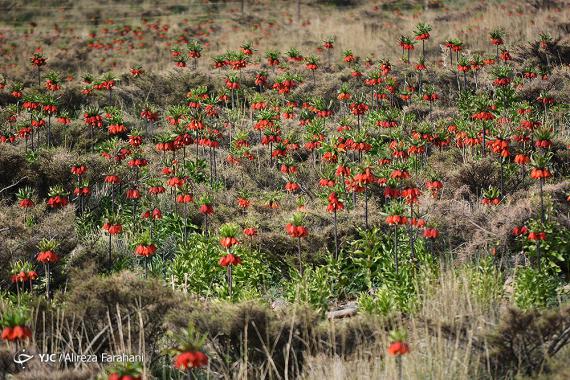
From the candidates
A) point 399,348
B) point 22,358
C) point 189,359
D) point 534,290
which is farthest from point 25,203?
point 534,290

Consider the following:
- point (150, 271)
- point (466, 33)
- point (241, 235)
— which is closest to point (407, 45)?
point (466, 33)

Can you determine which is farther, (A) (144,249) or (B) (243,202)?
(B) (243,202)

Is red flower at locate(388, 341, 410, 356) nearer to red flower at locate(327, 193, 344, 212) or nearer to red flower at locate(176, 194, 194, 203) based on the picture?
red flower at locate(327, 193, 344, 212)

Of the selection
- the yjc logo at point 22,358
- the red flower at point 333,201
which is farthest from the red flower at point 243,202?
the yjc logo at point 22,358

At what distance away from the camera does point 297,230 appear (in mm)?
6504

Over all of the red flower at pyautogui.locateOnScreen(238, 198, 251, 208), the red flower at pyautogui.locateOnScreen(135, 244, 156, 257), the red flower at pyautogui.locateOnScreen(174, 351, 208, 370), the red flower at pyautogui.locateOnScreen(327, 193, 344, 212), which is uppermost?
the red flower at pyautogui.locateOnScreen(174, 351, 208, 370)

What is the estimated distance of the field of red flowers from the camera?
4.87m

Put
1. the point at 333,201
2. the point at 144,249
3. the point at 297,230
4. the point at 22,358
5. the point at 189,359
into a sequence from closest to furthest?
the point at 189,359 < the point at 22,358 < the point at 297,230 < the point at 144,249 < the point at 333,201

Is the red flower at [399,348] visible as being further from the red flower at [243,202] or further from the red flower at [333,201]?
the red flower at [243,202]

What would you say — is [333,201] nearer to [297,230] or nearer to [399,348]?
[297,230]

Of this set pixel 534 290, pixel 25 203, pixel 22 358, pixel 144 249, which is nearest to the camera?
pixel 22 358

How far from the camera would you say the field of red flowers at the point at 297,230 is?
16.0ft

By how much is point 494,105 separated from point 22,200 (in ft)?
28.0

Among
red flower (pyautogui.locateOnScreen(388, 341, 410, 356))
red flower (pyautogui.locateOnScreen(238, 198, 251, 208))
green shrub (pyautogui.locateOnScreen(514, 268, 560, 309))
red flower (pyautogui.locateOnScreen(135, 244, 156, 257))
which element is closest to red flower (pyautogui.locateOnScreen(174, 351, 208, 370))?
red flower (pyautogui.locateOnScreen(388, 341, 410, 356))
